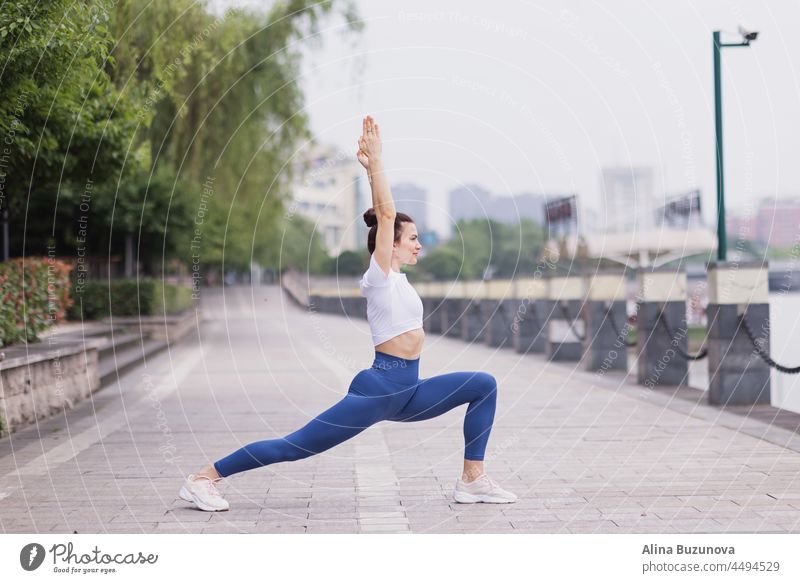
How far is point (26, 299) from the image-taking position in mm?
12016

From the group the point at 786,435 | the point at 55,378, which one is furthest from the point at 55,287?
the point at 786,435

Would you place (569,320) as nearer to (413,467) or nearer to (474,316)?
(474,316)

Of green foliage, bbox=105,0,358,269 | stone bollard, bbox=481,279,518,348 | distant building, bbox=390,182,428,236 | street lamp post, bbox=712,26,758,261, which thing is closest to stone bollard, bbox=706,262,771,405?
street lamp post, bbox=712,26,758,261

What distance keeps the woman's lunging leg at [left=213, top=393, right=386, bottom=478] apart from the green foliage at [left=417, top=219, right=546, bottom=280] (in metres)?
31.0

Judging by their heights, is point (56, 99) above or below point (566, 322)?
above

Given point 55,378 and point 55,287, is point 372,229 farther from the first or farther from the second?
point 55,287

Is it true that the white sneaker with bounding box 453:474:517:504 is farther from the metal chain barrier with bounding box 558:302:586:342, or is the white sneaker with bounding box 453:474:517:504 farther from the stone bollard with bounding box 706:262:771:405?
the metal chain barrier with bounding box 558:302:586:342

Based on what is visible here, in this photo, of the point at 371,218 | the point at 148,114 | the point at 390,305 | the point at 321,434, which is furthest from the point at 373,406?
the point at 148,114

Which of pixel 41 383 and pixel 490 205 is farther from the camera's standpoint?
pixel 490 205

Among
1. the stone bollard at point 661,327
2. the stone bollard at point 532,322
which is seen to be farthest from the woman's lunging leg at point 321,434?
the stone bollard at point 532,322

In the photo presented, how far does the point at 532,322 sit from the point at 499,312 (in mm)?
2499

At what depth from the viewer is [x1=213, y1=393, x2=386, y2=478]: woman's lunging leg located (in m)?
5.61

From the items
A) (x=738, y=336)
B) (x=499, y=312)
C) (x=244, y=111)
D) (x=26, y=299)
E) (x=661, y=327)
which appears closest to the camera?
(x=738, y=336)
